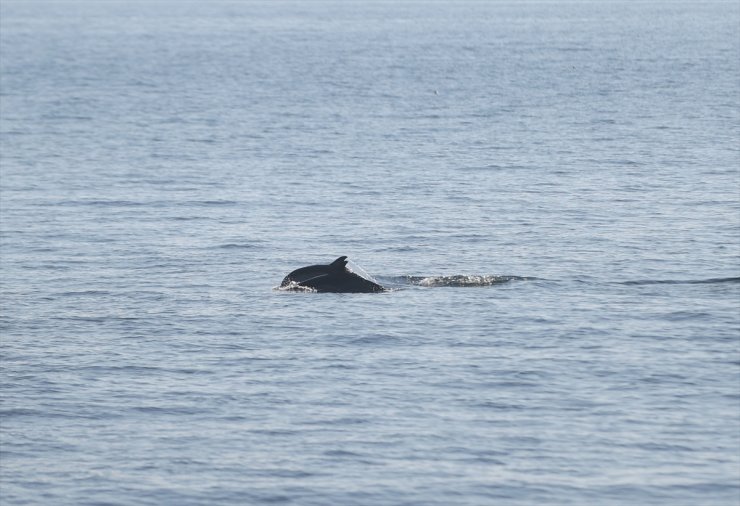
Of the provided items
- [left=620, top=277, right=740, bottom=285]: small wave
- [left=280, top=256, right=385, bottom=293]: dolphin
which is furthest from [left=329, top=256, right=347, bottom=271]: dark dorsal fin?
[left=620, top=277, right=740, bottom=285]: small wave

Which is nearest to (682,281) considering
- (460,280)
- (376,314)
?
(460,280)

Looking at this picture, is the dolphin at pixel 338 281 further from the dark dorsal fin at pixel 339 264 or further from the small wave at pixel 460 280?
the small wave at pixel 460 280

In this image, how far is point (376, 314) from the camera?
30.5 meters

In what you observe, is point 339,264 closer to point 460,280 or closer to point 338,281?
point 338,281

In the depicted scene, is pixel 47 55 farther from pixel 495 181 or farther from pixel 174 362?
pixel 174 362

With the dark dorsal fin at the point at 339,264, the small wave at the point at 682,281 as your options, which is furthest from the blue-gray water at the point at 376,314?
the dark dorsal fin at the point at 339,264

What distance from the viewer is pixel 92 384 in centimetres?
2602

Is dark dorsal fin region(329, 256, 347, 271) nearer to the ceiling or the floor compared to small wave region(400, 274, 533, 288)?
nearer to the ceiling

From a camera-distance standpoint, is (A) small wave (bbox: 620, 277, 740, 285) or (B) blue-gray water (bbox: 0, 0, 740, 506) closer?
(B) blue-gray water (bbox: 0, 0, 740, 506)

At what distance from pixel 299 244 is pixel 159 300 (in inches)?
295

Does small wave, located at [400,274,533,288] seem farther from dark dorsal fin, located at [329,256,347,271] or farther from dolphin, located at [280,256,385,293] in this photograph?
dark dorsal fin, located at [329,256,347,271]

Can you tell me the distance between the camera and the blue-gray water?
21.8 m

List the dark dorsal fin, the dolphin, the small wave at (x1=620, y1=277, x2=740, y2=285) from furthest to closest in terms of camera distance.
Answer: the small wave at (x1=620, y1=277, x2=740, y2=285), the dolphin, the dark dorsal fin

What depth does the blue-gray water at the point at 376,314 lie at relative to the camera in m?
21.8
